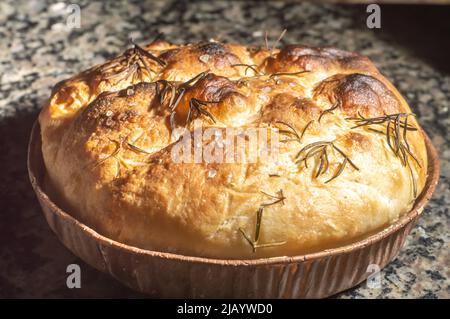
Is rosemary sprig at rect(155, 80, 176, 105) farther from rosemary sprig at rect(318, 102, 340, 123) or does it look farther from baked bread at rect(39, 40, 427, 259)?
rosemary sprig at rect(318, 102, 340, 123)

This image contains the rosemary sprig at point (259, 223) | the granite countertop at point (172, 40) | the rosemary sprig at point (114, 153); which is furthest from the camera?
the granite countertop at point (172, 40)

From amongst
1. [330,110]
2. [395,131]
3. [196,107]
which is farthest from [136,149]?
[395,131]

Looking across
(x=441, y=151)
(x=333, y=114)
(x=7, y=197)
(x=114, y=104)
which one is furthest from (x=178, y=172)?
(x=441, y=151)

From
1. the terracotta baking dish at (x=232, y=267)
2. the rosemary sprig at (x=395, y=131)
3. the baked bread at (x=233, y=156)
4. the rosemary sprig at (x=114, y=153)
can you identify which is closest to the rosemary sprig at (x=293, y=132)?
the baked bread at (x=233, y=156)

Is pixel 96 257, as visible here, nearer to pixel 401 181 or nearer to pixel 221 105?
pixel 221 105

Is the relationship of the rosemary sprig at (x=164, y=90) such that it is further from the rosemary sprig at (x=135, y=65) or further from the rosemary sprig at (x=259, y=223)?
the rosemary sprig at (x=259, y=223)

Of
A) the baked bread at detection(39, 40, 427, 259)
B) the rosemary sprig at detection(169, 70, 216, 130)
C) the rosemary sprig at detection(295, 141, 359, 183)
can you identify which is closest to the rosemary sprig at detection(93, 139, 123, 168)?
the baked bread at detection(39, 40, 427, 259)

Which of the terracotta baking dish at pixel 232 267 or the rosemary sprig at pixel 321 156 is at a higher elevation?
the rosemary sprig at pixel 321 156
